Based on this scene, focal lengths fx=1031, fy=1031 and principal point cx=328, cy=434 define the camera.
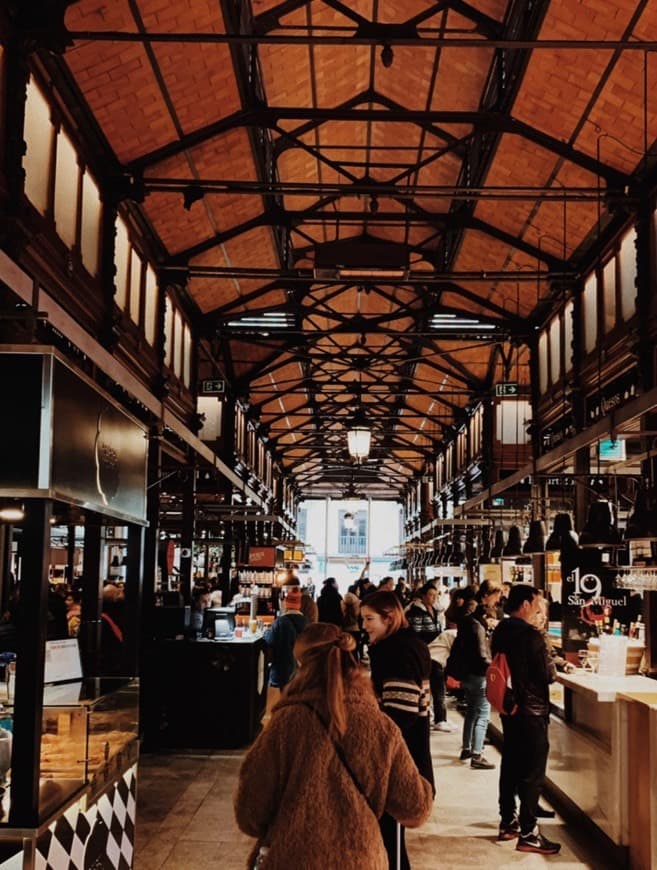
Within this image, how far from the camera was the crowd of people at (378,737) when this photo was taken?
10.2 ft

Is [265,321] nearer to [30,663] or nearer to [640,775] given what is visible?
[640,775]

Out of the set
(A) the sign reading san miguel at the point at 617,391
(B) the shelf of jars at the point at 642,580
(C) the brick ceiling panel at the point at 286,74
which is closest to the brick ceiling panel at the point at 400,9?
(C) the brick ceiling panel at the point at 286,74

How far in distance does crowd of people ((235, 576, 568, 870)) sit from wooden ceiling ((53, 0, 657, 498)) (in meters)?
4.05

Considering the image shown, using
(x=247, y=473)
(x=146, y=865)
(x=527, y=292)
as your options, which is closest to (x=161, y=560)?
(x=247, y=473)

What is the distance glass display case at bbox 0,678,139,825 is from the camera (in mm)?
4094

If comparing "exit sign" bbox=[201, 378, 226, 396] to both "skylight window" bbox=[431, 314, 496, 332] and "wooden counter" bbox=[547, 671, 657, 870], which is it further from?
"wooden counter" bbox=[547, 671, 657, 870]

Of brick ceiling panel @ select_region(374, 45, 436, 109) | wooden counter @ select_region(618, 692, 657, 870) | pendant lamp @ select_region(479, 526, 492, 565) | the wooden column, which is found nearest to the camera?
the wooden column

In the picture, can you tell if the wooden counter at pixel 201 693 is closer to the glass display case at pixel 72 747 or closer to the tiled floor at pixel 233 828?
the tiled floor at pixel 233 828

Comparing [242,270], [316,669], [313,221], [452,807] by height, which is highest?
[313,221]

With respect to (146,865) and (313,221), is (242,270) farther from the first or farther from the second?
(146,865)

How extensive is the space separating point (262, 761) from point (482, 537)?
19032 millimetres

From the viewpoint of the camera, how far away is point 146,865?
627cm

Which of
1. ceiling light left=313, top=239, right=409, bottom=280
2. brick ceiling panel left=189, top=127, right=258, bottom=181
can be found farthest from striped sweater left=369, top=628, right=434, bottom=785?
brick ceiling panel left=189, top=127, right=258, bottom=181

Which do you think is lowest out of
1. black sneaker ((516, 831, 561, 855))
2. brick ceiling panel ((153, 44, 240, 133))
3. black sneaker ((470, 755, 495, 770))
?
black sneaker ((470, 755, 495, 770))
